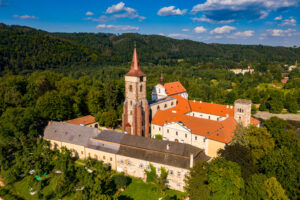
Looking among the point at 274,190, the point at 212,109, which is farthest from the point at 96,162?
the point at 212,109

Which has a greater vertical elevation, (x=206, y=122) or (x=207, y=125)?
(x=206, y=122)

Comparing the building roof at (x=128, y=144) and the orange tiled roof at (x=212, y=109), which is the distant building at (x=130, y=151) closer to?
the building roof at (x=128, y=144)

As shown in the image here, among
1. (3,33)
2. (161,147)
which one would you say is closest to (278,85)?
(161,147)

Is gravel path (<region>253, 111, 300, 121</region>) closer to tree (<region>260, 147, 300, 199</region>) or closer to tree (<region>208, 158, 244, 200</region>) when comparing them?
tree (<region>260, 147, 300, 199</region>)

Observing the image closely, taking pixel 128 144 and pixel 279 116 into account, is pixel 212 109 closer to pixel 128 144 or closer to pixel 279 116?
pixel 128 144

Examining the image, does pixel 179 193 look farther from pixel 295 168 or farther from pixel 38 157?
pixel 38 157


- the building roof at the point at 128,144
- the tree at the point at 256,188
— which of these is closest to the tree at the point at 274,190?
the tree at the point at 256,188

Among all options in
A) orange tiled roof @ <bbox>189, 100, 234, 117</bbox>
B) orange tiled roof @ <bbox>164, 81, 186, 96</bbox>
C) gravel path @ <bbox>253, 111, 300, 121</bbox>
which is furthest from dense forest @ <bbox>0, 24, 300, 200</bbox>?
orange tiled roof @ <bbox>189, 100, 234, 117</bbox>
